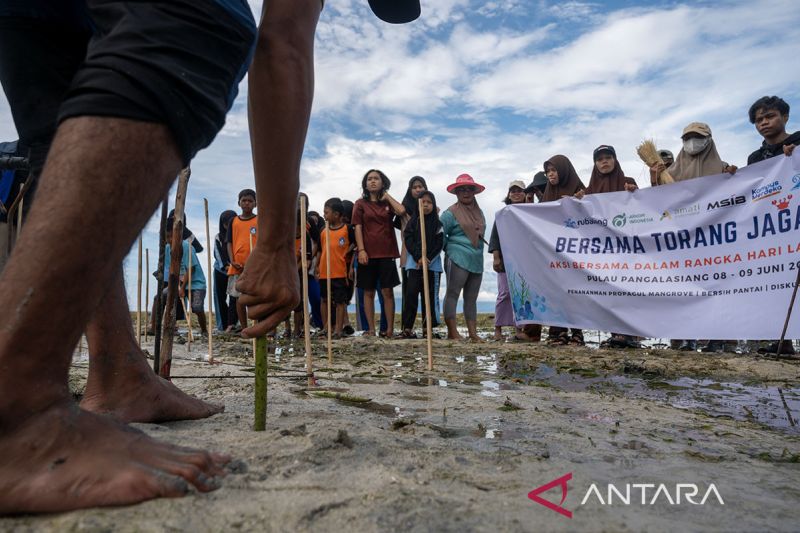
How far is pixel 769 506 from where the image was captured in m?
1.07

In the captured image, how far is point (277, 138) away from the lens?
1.32m

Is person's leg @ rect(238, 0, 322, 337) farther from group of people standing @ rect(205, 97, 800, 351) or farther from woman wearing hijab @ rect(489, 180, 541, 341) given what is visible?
woman wearing hijab @ rect(489, 180, 541, 341)

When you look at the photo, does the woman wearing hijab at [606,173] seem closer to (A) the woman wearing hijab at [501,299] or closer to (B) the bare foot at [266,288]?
(A) the woman wearing hijab at [501,299]

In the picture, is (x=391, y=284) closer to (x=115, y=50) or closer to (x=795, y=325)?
(x=795, y=325)

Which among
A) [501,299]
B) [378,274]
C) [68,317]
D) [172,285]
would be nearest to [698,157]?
[501,299]

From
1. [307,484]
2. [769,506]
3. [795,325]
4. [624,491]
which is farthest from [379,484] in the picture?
[795,325]

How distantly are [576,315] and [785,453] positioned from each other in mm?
4557

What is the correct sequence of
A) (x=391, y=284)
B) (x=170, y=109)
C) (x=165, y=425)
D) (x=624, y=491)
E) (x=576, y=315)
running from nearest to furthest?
(x=170, y=109), (x=624, y=491), (x=165, y=425), (x=576, y=315), (x=391, y=284)

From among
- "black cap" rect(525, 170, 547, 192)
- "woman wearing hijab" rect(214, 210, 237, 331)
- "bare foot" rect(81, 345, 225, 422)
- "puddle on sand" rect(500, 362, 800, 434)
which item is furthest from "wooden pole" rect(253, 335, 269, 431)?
"woman wearing hijab" rect(214, 210, 237, 331)

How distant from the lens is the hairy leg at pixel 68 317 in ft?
2.81

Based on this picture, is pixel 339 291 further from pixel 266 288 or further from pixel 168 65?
pixel 168 65

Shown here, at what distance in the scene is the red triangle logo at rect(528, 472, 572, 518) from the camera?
97 centimetres

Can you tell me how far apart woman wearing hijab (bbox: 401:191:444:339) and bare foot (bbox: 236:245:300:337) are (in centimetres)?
564

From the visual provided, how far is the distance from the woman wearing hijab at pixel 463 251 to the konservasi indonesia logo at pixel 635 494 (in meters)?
5.91
